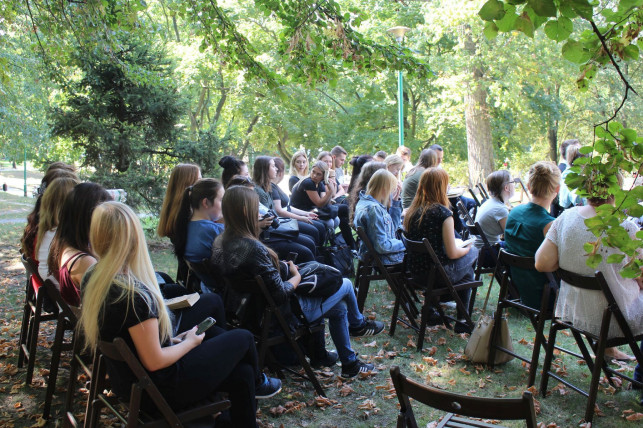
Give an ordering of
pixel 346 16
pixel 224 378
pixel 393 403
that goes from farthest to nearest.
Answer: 1. pixel 346 16
2. pixel 393 403
3. pixel 224 378

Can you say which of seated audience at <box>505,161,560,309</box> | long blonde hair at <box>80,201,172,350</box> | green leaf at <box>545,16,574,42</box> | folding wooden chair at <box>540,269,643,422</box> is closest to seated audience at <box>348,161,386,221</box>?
seated audience at <box>505,161,560,309</box>

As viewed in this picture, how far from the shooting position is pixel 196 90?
2311cm

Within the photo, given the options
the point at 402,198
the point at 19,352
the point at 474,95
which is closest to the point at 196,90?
the point at 474,95

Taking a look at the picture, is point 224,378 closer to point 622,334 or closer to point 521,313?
point 622,334

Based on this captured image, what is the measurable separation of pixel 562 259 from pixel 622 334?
2.05 ft

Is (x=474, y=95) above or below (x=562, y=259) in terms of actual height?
above

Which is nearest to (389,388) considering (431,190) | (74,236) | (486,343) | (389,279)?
(486,343)

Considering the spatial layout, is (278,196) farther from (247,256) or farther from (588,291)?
(588,291)

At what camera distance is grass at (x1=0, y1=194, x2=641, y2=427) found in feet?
12.8

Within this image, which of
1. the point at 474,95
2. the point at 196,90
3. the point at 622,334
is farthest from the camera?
the point at 196,90

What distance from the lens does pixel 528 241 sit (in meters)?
4.74

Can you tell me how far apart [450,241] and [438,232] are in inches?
6.5

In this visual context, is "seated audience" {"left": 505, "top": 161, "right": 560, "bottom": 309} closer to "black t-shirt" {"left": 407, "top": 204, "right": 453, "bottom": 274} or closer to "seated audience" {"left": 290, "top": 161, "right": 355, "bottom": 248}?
"black t-shirt" {"left": 407, "top": 204, "right": 453, "bottom": 274}

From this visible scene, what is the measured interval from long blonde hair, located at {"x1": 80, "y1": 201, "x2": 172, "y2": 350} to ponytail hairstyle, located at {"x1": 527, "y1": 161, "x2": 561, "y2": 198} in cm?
325
